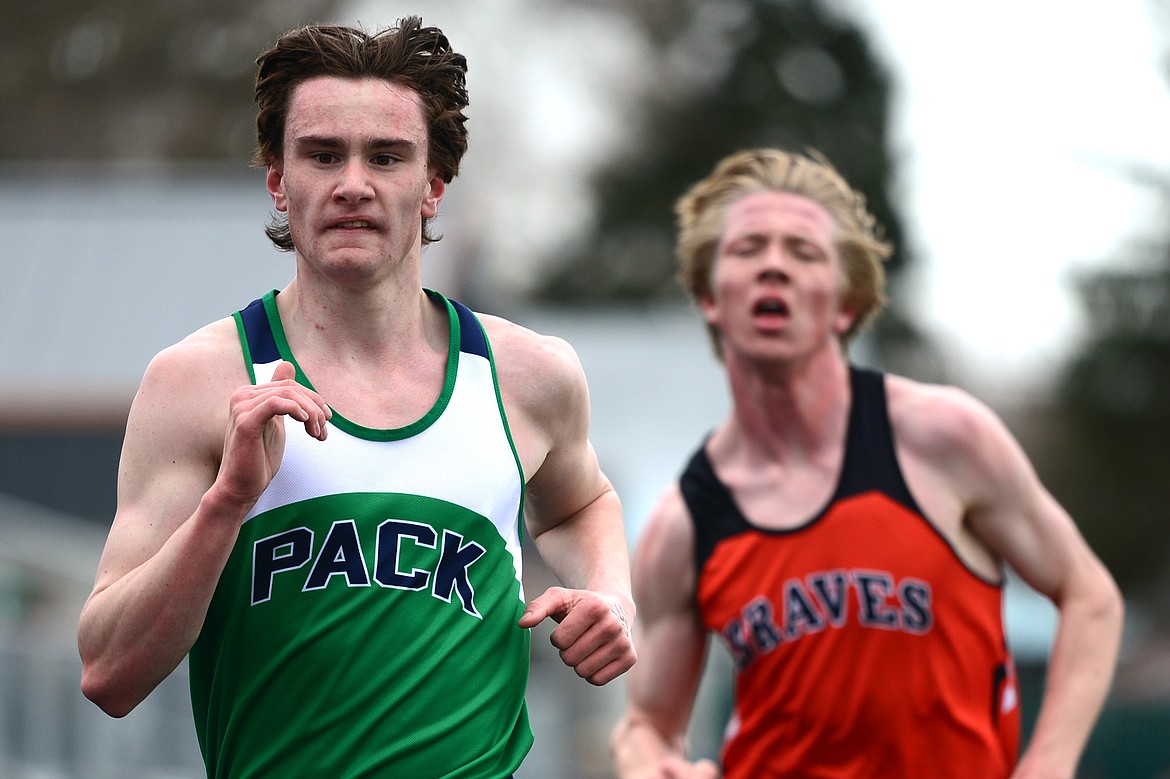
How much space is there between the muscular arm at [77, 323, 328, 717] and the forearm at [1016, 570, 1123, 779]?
2.67 metres

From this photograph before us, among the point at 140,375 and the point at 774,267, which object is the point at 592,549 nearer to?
the point at 774,267

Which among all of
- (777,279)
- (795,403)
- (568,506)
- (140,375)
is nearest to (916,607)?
(795,403)

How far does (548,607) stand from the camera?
10.2 feet

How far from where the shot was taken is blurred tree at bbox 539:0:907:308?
3334 centimetres

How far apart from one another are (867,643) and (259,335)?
2262 millimetres

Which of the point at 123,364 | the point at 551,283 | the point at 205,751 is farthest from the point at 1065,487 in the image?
the point at 205,751

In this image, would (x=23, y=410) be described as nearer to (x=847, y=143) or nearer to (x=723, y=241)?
(x=723, y=241)

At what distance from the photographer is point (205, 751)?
337 centimetres

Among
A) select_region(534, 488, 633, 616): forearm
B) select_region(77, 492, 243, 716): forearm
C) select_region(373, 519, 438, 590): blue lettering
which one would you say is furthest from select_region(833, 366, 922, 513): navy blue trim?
select_region(77, 492, 243, 716): forearm

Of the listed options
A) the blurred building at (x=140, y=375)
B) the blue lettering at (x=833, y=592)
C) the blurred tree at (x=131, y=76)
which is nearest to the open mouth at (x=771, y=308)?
the blue lettering at (x=833, y=592)

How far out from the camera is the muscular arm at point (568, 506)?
3.15 m

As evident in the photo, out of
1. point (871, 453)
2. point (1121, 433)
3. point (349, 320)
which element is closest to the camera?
point (349, 320)

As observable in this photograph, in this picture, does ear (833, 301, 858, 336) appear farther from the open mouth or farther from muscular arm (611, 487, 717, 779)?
muscular arm (611, 487, 717, 779)

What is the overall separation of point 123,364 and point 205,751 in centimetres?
1696
